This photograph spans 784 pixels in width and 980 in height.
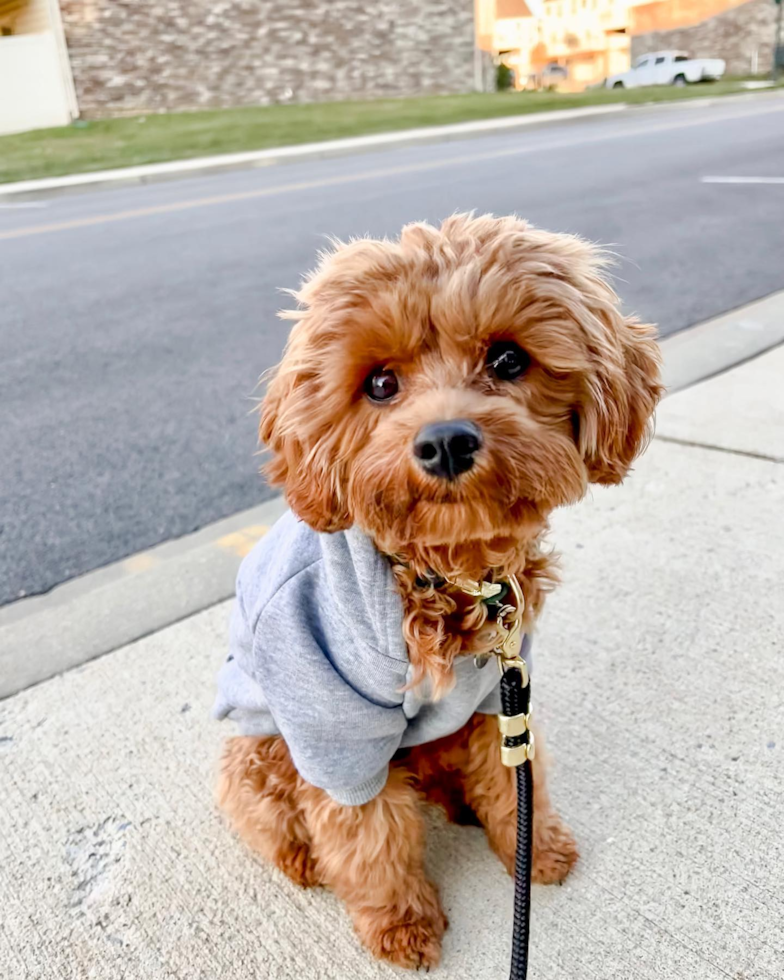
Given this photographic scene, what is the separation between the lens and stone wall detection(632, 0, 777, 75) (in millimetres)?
47469

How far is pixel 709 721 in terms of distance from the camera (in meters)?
2.56

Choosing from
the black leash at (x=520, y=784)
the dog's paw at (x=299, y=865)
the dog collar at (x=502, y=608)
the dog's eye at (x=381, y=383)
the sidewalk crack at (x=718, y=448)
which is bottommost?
the dog's paw at (x=299, y=865)

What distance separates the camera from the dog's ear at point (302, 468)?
1.83 metres

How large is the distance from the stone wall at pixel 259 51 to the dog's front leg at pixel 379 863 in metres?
32.6

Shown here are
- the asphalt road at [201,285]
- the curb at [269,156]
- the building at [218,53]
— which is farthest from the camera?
the building at [218,53]

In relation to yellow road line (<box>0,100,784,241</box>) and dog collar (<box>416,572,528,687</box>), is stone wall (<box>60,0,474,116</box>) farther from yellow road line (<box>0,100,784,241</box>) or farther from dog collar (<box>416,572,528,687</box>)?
dog collar (<box>416,572,528,687</box>)

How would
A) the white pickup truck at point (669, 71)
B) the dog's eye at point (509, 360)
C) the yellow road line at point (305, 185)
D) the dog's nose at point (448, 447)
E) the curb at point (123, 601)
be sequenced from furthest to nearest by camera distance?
the white pickup truck at point (669, 71), the yellow road line at point (305, 185), the curb at point (123, 601), the dog's eye at point (509, 360), the dog's nose at point (448, 447)

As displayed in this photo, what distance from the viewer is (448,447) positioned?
1.64 meters

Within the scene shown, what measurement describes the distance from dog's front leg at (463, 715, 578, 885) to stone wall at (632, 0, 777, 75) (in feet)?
167

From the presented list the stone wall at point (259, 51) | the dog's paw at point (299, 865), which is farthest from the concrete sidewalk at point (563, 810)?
the stone wall at point (259, 51)

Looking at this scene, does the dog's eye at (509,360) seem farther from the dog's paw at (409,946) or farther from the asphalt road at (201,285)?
the asphalt road at (201,285)

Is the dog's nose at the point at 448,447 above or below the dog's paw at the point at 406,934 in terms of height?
above

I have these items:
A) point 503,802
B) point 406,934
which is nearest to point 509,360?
point 503,802

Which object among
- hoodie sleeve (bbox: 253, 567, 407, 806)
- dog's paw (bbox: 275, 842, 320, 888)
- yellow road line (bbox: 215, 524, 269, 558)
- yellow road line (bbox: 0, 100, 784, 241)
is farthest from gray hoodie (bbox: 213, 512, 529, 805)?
yellow road line (bbox: 0, 100, 784, 241)
